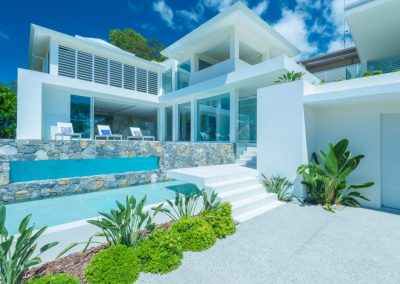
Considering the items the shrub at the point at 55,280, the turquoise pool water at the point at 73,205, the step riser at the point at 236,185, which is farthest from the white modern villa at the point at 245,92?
the shrub at the point at 55,280

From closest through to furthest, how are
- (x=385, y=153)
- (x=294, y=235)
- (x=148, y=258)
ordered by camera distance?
(x=148, y=258) < (x=294, y=235) < (x=385, y=153)

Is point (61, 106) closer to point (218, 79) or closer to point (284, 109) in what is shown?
point (218, 79)

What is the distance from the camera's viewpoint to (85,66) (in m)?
14.9

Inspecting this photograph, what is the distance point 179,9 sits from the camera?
2008cm

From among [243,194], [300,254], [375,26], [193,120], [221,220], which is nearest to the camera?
[300,254]

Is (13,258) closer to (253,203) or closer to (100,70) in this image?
(253,203)

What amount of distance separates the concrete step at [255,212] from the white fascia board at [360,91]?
12.4 ft

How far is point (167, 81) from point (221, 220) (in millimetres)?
16609

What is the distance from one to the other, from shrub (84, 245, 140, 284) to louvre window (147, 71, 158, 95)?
16.7m

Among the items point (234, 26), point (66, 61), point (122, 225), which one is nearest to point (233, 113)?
point (234, 26)

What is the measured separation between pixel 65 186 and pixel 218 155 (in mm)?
7643

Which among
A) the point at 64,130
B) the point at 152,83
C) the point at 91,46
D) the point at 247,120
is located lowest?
the point at 64,130

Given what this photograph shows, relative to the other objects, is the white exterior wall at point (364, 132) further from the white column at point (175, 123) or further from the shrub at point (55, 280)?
the white column at point (175, 123)

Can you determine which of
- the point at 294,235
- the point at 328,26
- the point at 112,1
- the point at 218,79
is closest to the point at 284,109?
the point at 294,235
